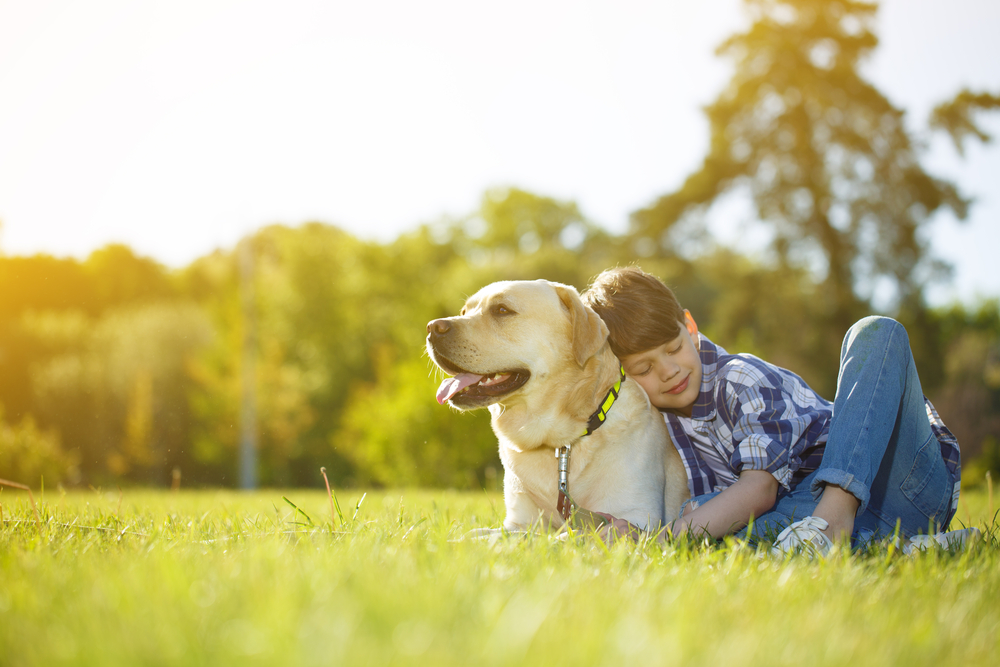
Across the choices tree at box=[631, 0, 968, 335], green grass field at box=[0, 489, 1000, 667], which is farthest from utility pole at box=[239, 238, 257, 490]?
green grass field at box=[0, 489, 1000, 667]

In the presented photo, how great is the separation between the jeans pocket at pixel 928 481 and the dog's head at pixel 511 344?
4.91 ft

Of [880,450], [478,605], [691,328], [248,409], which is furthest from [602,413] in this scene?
[248,409]

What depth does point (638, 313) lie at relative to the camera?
11.1ft

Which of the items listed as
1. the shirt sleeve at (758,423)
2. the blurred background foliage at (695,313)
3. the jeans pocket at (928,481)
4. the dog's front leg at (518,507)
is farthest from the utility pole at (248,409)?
the jeans pocket at (928,481)

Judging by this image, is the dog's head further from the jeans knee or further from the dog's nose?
the jeans knee

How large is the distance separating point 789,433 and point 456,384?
1.58 metres

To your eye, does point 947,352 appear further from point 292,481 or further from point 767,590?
point 292,481

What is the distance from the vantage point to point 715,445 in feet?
11.0

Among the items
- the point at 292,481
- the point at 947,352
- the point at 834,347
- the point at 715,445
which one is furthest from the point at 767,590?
the point at 292,481

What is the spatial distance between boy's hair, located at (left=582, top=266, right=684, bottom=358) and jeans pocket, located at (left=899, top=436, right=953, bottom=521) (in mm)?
1196

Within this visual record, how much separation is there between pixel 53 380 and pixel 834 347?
73.4 ft

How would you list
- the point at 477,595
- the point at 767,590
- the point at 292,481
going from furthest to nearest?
the point at 292,481 → the point at 767,590 → the point at 477,595

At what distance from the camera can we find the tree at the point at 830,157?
54.5 feet

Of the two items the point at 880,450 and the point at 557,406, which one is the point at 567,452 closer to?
the point at 557,406
